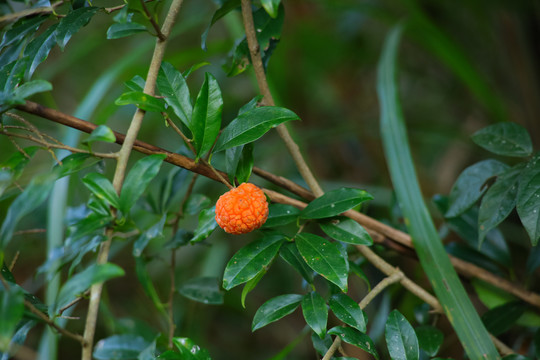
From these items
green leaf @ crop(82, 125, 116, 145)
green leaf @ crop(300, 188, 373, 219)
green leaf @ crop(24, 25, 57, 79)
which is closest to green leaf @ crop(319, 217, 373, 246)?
green leaf @ crop(300, 188, 373, 219)

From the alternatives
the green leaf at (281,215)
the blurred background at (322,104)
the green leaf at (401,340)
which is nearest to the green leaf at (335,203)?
the green leaf at (281,215)

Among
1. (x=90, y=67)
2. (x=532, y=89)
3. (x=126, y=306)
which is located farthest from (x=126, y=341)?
(x=90, y=67)

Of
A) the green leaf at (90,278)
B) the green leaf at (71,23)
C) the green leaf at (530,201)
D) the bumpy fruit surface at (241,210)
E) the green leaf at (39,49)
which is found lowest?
the green leaf at (530,201)

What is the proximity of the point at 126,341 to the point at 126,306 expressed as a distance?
0.82 m

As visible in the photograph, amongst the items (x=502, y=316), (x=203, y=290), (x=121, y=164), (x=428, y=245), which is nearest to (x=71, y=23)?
(x=121, y=164)

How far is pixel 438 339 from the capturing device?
1.64 ft

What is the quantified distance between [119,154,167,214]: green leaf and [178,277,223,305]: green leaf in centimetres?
23

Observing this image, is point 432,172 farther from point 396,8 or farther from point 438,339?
point 438,339

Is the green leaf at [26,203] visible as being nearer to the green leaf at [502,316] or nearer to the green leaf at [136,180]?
the green leaf at [136,180]

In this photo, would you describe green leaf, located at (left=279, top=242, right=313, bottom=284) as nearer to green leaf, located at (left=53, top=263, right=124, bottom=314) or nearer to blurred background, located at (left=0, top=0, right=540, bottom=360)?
green leaf, located at (left=53, top=263, right=124, bottom=314)

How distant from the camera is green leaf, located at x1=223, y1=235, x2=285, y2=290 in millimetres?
404

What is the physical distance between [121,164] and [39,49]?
15 cm

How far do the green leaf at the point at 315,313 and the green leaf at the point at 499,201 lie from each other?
8.1 inches

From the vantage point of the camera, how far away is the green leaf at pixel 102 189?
38 centimetres
